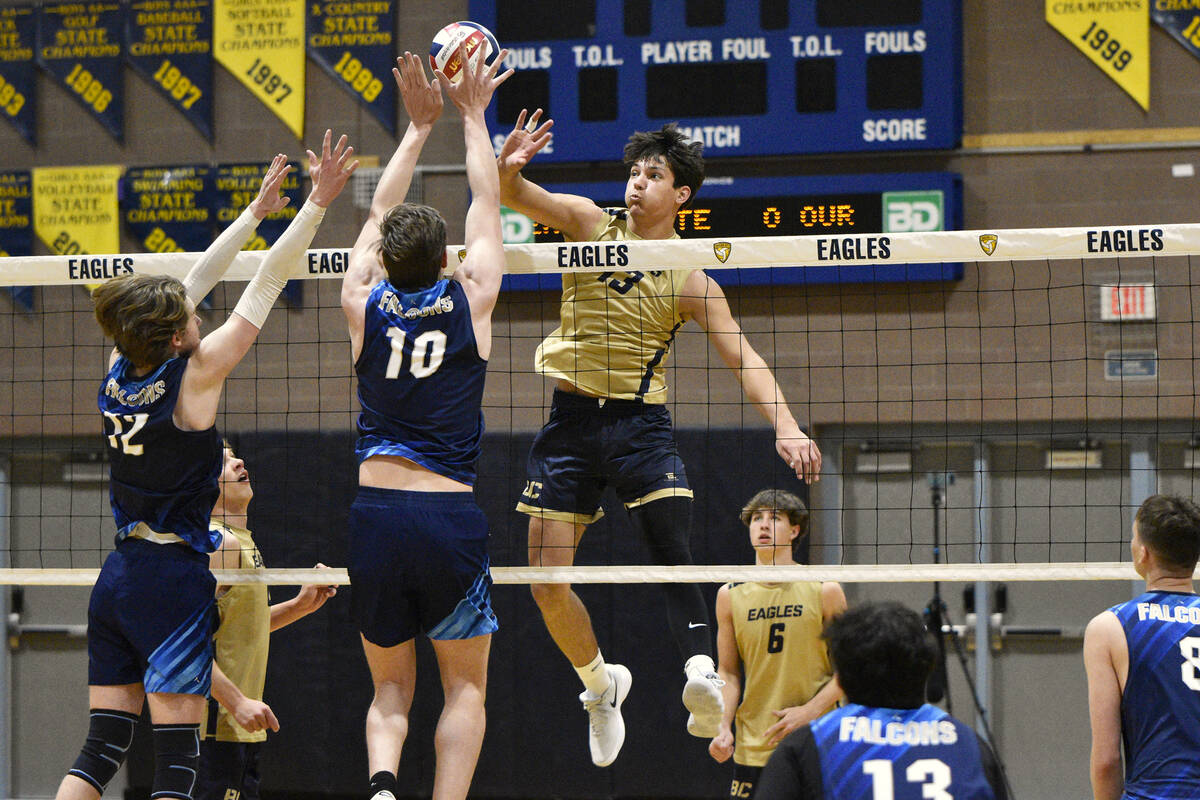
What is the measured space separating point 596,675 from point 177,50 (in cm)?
684

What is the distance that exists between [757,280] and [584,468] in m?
4.38

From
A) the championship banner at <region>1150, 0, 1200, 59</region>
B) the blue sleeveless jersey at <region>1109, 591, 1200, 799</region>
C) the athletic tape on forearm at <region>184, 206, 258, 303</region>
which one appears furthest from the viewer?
the championship banner at <region>1150, 0, 1200, 59</region>

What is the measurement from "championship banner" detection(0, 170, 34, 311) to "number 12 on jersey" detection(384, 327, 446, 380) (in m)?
7.36

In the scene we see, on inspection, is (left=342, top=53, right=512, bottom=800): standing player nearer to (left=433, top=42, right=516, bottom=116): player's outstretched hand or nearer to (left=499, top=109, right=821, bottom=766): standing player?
(left=433, top=42, right=516, bottom=116): player's outstretched hand

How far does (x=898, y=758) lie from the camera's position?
2.63 m

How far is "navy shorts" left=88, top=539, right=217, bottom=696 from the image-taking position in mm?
3947

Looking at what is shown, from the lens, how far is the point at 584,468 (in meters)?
5.16

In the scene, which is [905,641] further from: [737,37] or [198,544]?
[737,37]

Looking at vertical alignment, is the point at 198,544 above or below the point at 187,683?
above

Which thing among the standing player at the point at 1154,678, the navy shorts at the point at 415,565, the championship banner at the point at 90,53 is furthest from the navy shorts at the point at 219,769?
the championship banner at the point at 90,53

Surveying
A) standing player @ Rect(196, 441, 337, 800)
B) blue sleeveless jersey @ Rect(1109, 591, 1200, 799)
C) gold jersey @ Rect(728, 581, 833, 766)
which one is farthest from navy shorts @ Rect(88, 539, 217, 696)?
gold jersey @ Rect(728, 581, 833, 766)

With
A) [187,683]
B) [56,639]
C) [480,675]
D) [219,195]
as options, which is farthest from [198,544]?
[56,639]

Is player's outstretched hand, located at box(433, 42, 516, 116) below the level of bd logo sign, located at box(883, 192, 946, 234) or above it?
below

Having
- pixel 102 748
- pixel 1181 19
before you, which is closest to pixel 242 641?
pixel 102 748
